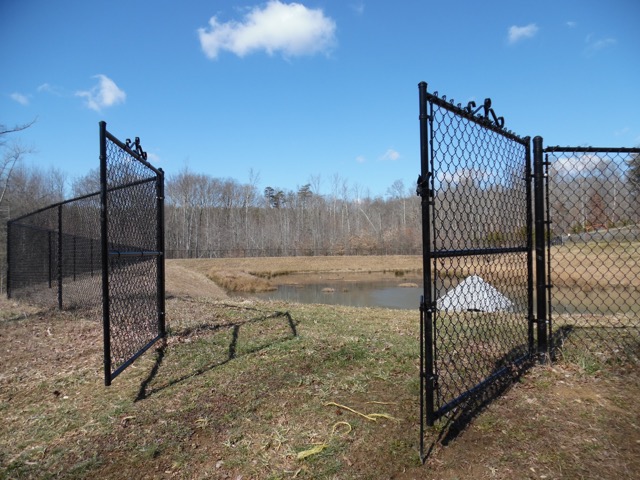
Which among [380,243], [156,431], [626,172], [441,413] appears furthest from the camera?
[380,243]

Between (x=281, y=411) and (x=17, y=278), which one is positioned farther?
(x=17, y=278)

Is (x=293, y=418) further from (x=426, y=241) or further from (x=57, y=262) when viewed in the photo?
(x=57, y=262)

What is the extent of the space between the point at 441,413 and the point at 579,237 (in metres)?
2.70

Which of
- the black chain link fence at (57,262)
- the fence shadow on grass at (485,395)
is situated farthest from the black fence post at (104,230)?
the black chain link fence at (57,262)

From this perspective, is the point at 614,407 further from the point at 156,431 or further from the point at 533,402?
the point at 156,431

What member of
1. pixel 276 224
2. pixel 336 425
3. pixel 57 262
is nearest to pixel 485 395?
pixel 336 425

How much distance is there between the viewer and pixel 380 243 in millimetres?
46250

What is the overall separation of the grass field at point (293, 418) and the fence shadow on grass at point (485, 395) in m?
0.02

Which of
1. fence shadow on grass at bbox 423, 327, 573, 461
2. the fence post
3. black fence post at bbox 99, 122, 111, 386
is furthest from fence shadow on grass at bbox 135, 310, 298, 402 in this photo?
the fence post

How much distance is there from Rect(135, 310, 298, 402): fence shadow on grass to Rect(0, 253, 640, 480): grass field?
20 mm

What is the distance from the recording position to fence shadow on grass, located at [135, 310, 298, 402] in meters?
3.11

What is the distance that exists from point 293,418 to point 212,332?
7.58 feet

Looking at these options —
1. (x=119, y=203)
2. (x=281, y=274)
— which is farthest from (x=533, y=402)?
(x=281, y=274)

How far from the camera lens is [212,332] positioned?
14.9 feet
